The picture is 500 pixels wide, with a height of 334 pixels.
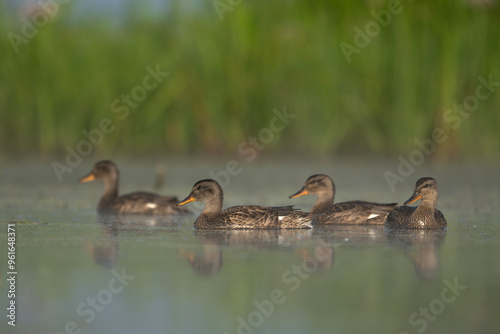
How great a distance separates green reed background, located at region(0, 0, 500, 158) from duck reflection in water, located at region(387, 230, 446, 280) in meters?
5.76

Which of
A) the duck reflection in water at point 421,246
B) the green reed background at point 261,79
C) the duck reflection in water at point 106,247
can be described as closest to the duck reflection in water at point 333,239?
the duck reflection in water at point 421,246

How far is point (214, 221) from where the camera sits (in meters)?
9.18

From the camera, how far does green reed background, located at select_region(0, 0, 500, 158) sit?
568 inches

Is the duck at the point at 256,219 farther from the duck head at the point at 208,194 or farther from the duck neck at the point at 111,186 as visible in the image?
the duck neck at the point at 111,186

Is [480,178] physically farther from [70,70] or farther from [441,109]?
[70,70]

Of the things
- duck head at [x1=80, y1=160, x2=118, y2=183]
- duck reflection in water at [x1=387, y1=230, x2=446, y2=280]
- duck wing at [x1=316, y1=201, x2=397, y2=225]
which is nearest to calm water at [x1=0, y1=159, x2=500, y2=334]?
duck reflection in water at [x1=387, y1=230, x2=446, y2=280]

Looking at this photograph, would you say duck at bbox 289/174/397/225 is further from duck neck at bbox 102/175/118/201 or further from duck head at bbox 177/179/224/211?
duck neck at bbox 102/175/118/201

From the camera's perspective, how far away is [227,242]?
8.12 metres

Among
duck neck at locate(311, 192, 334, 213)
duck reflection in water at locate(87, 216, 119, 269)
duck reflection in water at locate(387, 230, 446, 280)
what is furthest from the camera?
duck neck at locate(311, 192, 334, 213)

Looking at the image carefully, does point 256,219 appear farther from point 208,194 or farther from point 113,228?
point 113,228

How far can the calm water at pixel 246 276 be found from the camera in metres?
5.24

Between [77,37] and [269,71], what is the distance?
10.6ft

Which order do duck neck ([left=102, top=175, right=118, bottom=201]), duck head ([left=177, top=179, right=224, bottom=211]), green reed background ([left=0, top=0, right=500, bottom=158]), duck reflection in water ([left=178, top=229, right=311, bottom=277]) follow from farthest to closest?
green reed background ([left=0, top=0, right=500, bottom=158]) → duck neck ([left=102, top=175, right=118, bottom=201]) → duck head ([left=177, top=179, right=224, bottom=211]) → duck reflection in water ([left=178, top=229, right=311, bottom=277])

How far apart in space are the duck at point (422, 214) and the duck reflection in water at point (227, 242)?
87cm
